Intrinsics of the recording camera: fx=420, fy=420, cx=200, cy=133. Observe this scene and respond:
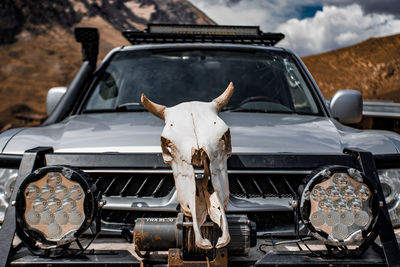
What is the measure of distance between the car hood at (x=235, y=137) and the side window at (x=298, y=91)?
0.61 metres

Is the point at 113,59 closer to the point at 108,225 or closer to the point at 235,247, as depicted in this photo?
the point at 108,225

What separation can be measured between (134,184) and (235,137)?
55cm

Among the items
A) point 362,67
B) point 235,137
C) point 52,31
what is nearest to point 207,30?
point 235,137

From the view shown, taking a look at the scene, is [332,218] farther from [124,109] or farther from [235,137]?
[124,109]

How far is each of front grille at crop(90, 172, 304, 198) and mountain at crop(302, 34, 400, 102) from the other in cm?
2415

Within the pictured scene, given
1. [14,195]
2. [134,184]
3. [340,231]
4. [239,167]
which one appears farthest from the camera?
[134,184]

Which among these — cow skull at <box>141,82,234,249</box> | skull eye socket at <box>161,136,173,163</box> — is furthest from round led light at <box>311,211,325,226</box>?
skull eye socket at <box>161,136,173,163</box>

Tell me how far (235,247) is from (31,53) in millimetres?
43104

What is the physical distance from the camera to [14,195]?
1825 mm


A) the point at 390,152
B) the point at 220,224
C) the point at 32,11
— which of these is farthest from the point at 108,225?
the point at 32,11

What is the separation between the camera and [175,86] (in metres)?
3.25

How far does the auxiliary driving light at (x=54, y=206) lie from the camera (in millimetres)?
1708

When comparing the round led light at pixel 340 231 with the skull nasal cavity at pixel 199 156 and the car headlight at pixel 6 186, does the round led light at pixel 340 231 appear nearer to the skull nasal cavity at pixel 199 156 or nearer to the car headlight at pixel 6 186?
the skull nasal cavity at pixel 199 156

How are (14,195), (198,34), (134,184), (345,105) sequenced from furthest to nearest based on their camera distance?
1. (198,34)
2. (345,105)
3. (134,184)
4. (14,195)
